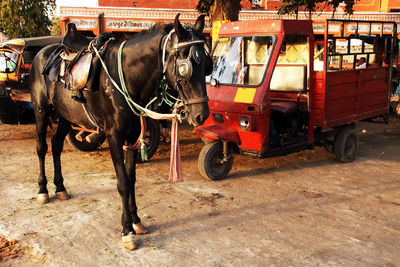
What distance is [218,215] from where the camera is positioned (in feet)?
14.6

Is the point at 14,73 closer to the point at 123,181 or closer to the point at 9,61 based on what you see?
the point at 9,61

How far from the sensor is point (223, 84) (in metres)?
6.15

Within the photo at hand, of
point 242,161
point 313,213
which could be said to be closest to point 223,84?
point 242,161

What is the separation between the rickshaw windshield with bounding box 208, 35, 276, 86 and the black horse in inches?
108

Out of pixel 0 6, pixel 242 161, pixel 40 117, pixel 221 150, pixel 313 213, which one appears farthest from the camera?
pixel 0 6

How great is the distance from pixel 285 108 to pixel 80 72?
3.54 m

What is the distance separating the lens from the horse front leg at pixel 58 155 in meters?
4.96

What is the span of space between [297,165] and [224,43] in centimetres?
262

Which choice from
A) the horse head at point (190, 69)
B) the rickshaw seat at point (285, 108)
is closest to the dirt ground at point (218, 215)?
the rickshaw seat at point (285, 108)

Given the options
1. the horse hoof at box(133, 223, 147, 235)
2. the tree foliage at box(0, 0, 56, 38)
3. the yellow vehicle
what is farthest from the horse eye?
the tree foliage at box(0, 0, 56, 38)

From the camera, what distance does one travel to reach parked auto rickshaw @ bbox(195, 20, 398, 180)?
5637 millimetres

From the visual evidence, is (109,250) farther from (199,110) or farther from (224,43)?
(224,43)

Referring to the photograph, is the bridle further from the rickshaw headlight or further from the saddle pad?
the rickshaw headlight

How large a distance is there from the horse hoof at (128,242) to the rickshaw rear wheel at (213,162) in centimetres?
218
